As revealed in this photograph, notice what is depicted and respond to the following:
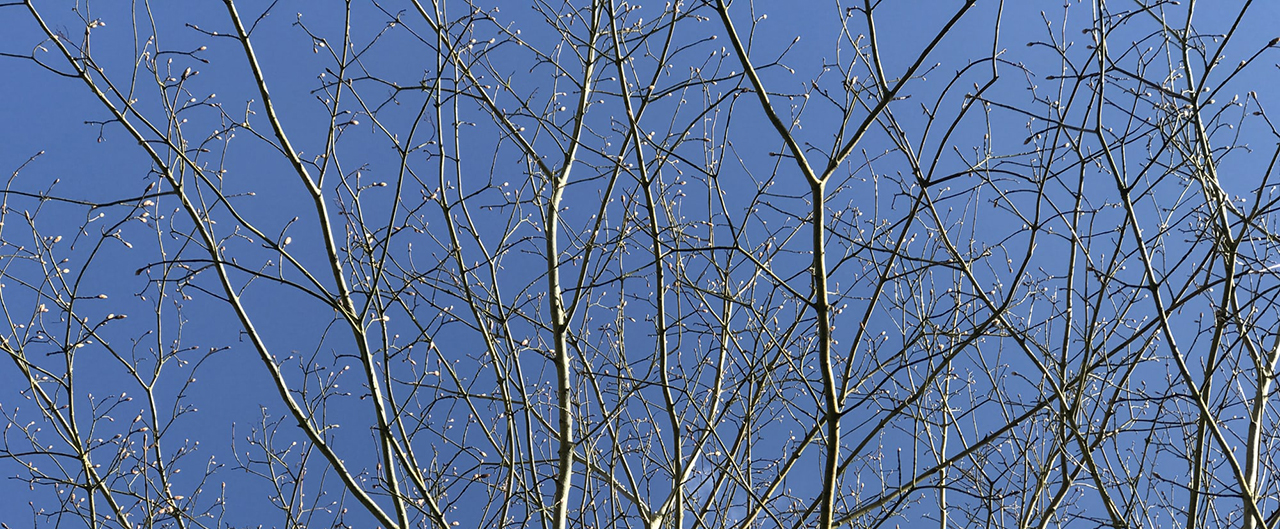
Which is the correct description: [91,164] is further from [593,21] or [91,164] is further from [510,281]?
[593,21]

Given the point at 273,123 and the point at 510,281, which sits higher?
the point at 510,281

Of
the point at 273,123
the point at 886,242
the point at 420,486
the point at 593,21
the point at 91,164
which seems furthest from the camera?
the point at 91,164

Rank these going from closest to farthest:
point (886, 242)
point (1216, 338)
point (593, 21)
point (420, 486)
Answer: point (1216, 338), point (420, 486), point (593, 21), point (886, 242)

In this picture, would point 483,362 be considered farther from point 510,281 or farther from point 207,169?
point 510,281

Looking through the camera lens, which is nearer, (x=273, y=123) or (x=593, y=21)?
(x=273, y=123)

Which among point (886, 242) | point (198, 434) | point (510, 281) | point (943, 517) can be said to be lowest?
point (943, 517)

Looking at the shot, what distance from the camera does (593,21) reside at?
2828 mm

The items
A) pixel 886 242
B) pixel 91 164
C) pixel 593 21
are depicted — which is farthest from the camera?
pixel 91 164

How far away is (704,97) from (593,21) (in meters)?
0.41

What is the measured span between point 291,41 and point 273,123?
7300 millimetres

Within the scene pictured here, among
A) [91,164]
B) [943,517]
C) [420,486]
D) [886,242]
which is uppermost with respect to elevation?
[91,164]

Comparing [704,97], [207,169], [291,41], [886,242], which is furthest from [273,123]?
[291,41]

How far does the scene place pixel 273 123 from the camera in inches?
87.5

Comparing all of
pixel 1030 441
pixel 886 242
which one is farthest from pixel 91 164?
pixel 1030 441
